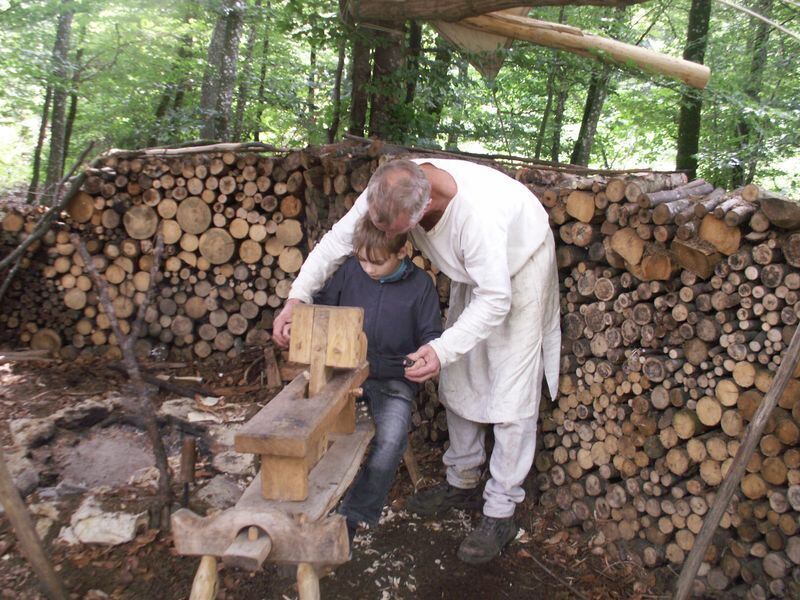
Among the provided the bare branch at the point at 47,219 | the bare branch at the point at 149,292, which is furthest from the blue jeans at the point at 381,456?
the bare branch at the point at 47,219

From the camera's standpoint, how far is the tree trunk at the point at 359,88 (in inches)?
262

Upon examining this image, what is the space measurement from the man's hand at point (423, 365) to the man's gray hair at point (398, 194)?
1.75 ft

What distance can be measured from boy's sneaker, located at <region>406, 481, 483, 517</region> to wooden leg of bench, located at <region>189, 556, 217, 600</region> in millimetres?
1689

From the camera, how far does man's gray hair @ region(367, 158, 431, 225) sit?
242cm

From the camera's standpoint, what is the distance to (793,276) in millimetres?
2291

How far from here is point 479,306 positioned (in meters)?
2.62

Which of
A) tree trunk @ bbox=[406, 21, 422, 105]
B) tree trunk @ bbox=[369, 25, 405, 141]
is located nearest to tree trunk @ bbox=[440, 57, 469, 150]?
tree trunk @ bbox=[406, 21, 422, 105]

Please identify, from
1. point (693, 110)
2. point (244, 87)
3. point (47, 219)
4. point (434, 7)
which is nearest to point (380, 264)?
point (434, 7)

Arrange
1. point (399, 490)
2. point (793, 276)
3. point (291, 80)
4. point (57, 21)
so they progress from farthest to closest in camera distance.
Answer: point (291, 80) → point (57, 21) → point (399, 490) → point (793, 276)

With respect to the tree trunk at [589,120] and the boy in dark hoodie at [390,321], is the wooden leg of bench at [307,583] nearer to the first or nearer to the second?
the boy in dark hoodie at [390,321]

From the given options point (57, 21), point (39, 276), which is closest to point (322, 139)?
point (39, 276)

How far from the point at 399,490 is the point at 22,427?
2.42 meters

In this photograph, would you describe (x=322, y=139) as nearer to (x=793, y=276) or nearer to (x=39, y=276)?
(x=39, y=276)

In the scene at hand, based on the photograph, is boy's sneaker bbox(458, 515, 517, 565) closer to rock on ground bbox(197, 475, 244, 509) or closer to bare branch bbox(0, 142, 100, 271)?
rock on ground bbox(197, 475, 244, 509)
